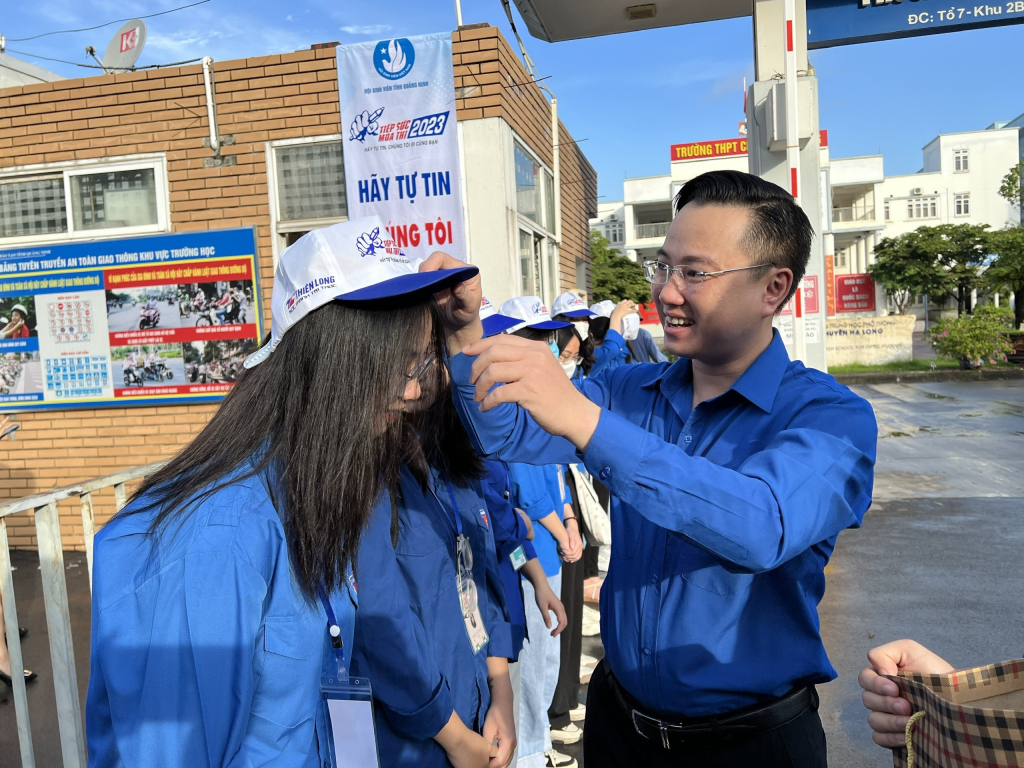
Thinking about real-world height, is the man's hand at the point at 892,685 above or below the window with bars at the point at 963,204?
below

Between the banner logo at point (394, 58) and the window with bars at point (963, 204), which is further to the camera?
the window with bars at point (963, 204)

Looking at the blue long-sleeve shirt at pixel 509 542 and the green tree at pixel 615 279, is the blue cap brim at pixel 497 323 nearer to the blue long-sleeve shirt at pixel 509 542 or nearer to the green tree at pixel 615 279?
the blue long-sleeve shirt at pixel 509 542

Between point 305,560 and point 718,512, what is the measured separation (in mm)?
736

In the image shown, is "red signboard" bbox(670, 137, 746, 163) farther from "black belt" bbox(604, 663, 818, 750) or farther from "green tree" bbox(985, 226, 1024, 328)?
"black belt" bbox(604, 663, 818, 750)

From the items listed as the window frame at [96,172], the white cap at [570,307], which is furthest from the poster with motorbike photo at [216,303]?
the white cap at [570,307]

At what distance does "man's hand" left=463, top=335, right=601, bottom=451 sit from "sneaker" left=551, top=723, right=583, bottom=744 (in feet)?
10.2

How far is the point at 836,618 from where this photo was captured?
5137 mm

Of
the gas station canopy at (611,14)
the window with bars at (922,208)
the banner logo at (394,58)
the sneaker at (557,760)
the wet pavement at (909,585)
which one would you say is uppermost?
the window with bars at (922,208)

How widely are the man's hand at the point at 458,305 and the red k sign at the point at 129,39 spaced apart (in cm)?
631

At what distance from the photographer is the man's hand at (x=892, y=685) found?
135cm

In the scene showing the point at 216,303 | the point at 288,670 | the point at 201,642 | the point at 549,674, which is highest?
the point at 216,303

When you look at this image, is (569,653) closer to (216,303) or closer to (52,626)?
(52,626)

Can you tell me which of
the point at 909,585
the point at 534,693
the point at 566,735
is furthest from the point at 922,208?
the point at 534,693

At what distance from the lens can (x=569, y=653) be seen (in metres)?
4.12
